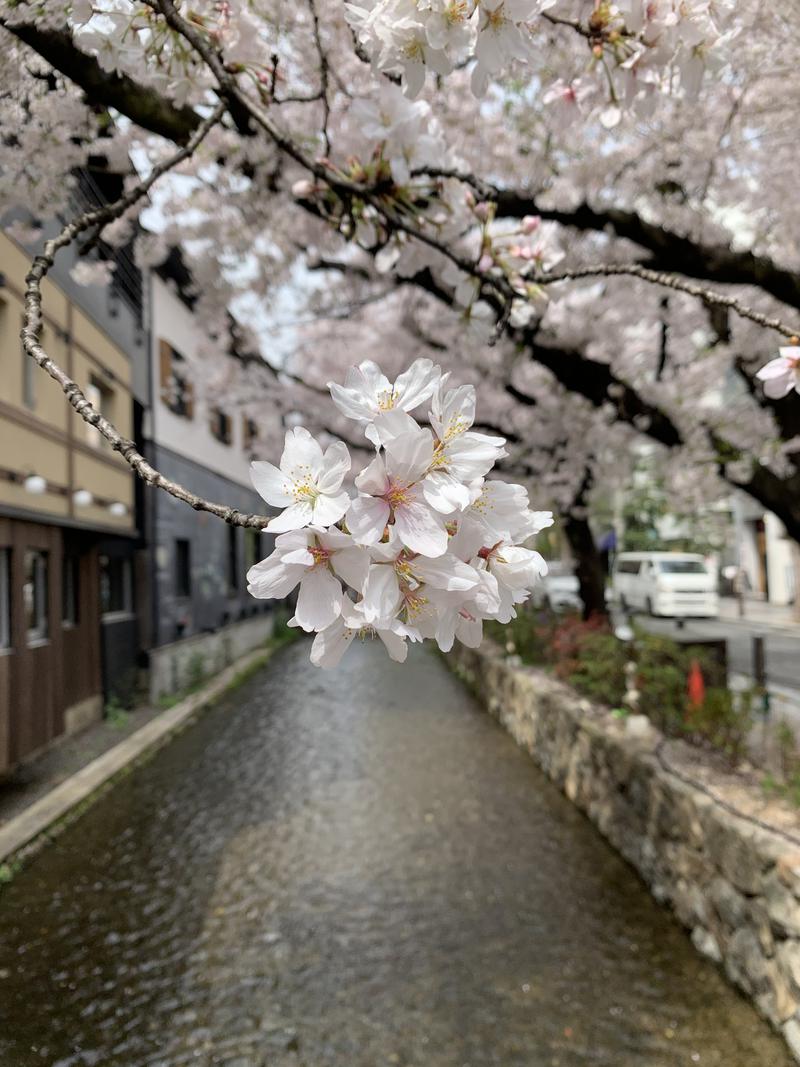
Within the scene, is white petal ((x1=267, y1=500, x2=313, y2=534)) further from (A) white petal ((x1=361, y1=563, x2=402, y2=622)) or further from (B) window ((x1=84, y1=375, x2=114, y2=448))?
(B) window ((x1=84, y1=375, x2=114, y2=448))

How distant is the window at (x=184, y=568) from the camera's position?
13.4m

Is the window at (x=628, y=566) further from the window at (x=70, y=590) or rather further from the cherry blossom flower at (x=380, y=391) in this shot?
the cherry blossom flower at (x=380, y=391)

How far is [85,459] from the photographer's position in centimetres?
870

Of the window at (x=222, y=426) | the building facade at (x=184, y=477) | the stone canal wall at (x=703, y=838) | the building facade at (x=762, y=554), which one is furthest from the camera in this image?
the building facade at (x=762, y=554)

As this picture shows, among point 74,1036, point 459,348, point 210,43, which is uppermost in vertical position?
point 459,348

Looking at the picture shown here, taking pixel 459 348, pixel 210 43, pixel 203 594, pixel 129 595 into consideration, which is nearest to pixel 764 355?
pixel 459 348

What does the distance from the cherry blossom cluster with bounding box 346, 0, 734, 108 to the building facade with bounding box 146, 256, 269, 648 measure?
1001 centimetres

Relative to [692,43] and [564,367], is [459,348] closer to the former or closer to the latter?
[564,367]

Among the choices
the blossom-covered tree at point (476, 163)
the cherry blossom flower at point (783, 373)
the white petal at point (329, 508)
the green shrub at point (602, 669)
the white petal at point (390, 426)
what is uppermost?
the blossom-covered tree at point (476, 163)

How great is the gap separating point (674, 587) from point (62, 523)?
16.8 m

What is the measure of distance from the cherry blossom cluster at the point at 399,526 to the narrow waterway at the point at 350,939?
3010mm

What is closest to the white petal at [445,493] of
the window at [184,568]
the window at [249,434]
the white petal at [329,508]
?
the white petal at [329,508]

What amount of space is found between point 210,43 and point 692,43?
1.31 m

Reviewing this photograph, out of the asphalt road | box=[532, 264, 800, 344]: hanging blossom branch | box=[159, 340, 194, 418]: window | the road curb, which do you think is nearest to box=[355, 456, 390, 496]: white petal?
box=[532, 264, 800, 344]: hanging blossom branch
